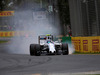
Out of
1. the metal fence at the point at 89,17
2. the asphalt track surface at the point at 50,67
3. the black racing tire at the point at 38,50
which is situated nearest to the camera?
the asphalt track surface at the point at 50,67

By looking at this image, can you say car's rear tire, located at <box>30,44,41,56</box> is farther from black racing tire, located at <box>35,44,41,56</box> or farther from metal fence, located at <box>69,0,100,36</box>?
metal fence, located at <box>69,0,100,36</box>

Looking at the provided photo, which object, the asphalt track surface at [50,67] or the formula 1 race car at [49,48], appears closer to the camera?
the asphalt track surface at [50,67]

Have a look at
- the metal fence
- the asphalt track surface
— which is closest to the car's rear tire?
the asphalt track surface

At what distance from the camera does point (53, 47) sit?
20.1 meters

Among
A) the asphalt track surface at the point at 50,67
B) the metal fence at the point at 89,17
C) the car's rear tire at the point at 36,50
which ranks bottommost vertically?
the asphalt track surface at the point at 50,67

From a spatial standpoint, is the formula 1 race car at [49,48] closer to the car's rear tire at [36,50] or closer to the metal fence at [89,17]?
the car's rear tire at [36,50]

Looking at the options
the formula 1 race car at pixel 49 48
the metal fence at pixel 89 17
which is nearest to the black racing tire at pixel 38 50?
the formula 1 race car at pixel 49 48

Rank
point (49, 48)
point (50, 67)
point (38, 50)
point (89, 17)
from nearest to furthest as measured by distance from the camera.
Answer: point (50, 67) < point (49, 48) < point (38, 50) < point (89, 17)

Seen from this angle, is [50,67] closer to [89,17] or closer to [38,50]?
[38,50]

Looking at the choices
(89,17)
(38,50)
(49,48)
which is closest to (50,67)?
(49,48)

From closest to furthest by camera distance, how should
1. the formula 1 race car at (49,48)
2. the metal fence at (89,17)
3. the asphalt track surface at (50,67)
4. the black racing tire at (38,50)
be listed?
the asphalt track surface at (50,67), the formula 1 race car at (49,48), the black racing tire at (38,50), the metal fence at (89,17)

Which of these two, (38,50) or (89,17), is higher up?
(89,17)

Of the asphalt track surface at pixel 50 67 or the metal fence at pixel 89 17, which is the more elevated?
the metal fence at pixel 89 17

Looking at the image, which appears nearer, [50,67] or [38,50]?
[50,67]
